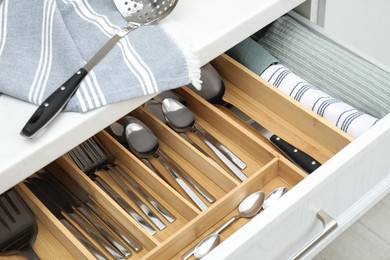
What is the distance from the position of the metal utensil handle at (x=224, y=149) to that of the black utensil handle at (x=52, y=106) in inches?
10.8

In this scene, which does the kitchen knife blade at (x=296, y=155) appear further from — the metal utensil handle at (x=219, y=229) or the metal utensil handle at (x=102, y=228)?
the metal utensil handle at (x=102, y=228)

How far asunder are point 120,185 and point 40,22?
0.28 metres

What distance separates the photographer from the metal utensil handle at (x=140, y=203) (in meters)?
0.95

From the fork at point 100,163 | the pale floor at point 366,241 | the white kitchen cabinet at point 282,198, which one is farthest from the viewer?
the pale floor at point 366,241

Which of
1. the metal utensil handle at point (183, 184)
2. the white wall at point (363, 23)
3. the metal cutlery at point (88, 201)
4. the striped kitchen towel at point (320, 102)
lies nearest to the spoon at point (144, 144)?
the metal utensil handle at point (183, 184)

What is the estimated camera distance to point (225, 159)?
3.30 ft

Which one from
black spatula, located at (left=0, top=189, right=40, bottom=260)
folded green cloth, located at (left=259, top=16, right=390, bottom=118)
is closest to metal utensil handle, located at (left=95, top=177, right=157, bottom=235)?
black spatula, located at (left=0, top=189, right=40, bottom=260)

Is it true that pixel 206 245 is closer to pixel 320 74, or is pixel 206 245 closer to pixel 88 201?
pixel 88 201

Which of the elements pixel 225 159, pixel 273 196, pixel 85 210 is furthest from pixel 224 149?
pixel 85 210

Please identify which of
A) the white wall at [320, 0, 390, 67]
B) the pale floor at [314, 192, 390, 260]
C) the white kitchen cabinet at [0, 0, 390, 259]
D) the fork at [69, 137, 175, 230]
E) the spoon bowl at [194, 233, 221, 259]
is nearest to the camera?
the white kitchen cabinet at [0, 0, 390, 259]

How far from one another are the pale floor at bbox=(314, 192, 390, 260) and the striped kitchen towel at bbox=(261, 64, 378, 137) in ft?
1.21

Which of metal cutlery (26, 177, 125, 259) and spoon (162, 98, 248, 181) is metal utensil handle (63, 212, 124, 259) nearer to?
metal cutlery (26, 177, 125, 259)

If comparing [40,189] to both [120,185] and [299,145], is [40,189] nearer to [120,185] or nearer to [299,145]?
[120,185]

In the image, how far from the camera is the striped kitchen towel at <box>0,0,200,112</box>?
0.82 meters
